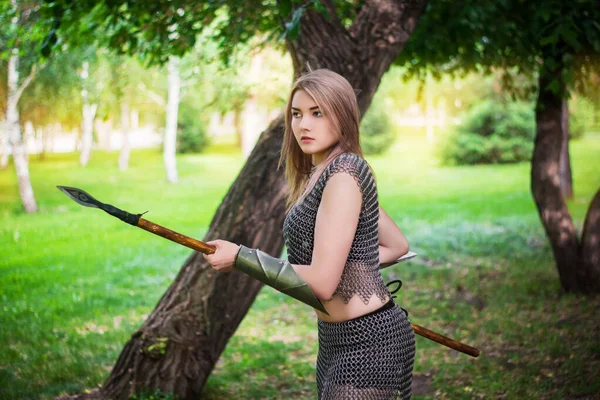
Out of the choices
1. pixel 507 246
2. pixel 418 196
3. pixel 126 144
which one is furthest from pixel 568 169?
pixel 126 144

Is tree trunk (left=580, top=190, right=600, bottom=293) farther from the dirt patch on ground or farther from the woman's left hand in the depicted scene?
the woman's left hand

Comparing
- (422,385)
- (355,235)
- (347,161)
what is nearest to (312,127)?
(347,161)

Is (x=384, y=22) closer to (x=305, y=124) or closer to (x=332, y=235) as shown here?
(x=305, y=124)

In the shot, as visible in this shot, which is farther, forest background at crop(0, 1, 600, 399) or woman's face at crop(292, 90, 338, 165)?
forest background at crop(0, 1, 600, 399)

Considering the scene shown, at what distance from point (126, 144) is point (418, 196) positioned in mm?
14738

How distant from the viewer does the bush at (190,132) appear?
34.6 metres

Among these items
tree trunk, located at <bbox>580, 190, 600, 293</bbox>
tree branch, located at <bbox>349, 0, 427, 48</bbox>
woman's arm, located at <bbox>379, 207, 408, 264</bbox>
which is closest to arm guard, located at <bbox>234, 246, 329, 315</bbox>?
woman's arm, located at <bbox>379, 207, 408, 264</bbox>

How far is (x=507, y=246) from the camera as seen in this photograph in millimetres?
10930

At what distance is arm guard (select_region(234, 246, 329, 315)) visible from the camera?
226cm

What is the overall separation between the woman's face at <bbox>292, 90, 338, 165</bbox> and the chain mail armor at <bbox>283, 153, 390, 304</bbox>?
0.12 meters

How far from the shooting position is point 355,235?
2.44 meters

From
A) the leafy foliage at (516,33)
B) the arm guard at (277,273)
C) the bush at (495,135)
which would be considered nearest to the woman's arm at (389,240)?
the arm guard at (277,273)

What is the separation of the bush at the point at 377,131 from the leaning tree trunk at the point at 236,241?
2623 centimetres

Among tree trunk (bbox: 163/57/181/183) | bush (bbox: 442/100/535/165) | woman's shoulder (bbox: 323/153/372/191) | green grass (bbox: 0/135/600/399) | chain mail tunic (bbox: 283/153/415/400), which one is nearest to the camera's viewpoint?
woman's shoulder (bbox: 323/153/372/191)
